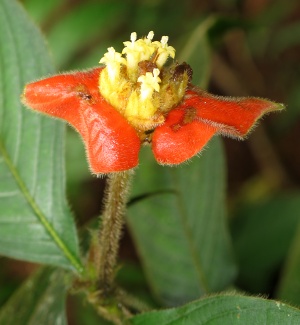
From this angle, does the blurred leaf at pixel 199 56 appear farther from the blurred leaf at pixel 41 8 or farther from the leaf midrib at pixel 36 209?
the blurred leaf at pixel 41 8

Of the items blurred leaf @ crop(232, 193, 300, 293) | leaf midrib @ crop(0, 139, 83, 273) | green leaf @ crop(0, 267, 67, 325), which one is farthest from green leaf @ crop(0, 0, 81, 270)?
blurred leaf @ crop(232, 193, 300, 293)

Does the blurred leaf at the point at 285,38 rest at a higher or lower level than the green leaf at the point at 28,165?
lower

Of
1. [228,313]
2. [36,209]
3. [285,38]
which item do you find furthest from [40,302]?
[285,38]

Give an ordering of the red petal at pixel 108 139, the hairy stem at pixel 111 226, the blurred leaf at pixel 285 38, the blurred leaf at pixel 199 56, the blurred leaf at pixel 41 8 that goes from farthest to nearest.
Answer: the blurred leaf at pixel 285 38
the blurred leaf at pixel 41 8
the blurred leaf at pixel 199 56
the hairy stem at pixel 111 226
the red petal at pixel 108 139

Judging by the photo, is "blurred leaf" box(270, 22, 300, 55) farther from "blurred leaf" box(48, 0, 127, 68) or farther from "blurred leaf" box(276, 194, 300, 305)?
"blurred leaf" box(276, 194, 300, 305)

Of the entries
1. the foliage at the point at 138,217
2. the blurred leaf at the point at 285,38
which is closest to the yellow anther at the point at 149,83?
the foliage at the point at 138,217

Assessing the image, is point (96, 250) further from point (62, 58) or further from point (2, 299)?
point (62, 58)

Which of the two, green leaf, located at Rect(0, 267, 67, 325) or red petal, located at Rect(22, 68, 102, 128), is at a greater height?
red petal, located at Rect(22, 68, 102, 128)

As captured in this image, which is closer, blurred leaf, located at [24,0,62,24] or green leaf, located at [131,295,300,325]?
green leaf, located at [131,295,300,325]
